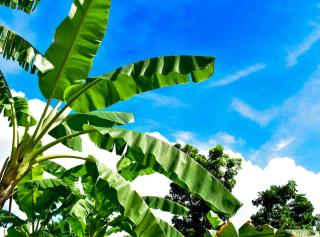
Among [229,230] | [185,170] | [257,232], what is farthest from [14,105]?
[257,232]

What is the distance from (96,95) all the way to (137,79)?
0.68 meters

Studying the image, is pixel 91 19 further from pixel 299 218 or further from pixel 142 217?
pixel 299 218

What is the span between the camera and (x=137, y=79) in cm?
566

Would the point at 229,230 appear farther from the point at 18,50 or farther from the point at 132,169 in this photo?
the point at 18,50

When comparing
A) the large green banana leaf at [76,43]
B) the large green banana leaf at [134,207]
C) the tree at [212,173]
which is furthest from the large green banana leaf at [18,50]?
the tree at [212,173]

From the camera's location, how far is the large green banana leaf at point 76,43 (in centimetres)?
562

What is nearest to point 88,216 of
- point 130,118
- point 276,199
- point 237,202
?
point 130,118

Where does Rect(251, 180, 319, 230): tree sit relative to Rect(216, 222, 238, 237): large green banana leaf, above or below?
above

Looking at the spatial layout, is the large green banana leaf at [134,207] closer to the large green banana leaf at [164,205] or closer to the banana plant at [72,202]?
the banana plant at [72,202]

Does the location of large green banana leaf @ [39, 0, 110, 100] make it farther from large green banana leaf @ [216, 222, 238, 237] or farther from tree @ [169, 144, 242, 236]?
tree @ [169, 144, 242, 236]

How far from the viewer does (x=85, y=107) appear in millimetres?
6121

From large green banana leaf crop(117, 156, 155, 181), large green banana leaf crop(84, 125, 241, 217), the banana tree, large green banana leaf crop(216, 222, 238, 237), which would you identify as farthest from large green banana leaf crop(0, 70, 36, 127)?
large green banana leaf crop(216, 222, 238, 237)

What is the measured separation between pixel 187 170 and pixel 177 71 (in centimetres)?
121

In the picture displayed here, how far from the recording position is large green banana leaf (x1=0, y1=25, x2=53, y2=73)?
4.91 metres
